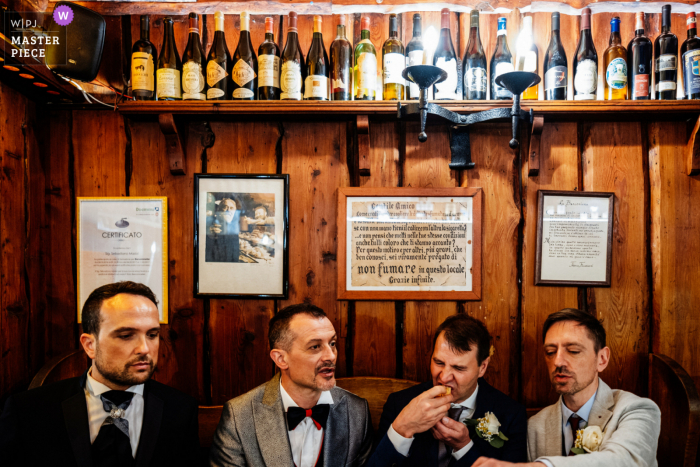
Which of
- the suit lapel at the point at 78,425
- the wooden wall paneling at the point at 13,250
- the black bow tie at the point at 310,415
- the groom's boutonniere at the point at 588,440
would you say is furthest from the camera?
the wooden wall paneling at the point at 13,250

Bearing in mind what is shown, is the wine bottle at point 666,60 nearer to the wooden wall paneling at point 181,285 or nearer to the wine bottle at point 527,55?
the wine bottle at point 527,55

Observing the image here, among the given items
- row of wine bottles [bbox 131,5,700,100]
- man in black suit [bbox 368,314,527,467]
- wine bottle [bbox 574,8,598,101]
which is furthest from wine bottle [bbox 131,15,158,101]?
wine bottle [bbox 574,8,598,101]

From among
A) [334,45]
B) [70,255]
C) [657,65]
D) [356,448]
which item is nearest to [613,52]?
[657,65]

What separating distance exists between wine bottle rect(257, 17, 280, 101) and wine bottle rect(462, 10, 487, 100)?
993 millimetres

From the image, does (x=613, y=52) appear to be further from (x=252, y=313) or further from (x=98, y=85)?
(x=98, y=85)

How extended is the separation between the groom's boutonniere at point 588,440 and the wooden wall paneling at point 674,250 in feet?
2.94

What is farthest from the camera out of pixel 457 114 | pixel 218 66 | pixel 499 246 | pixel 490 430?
pixel 499 246

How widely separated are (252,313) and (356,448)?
0.90 m

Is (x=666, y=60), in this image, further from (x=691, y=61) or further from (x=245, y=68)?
(x=245, y=68)

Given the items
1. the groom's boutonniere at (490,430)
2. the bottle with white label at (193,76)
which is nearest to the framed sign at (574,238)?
the groom's boutonniere at (490,430)

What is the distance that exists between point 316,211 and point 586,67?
5.16 ft

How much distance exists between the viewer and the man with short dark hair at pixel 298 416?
5.56 feet

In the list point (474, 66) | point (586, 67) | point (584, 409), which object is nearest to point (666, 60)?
point (586, 67)

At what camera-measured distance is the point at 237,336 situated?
2.29 meters
